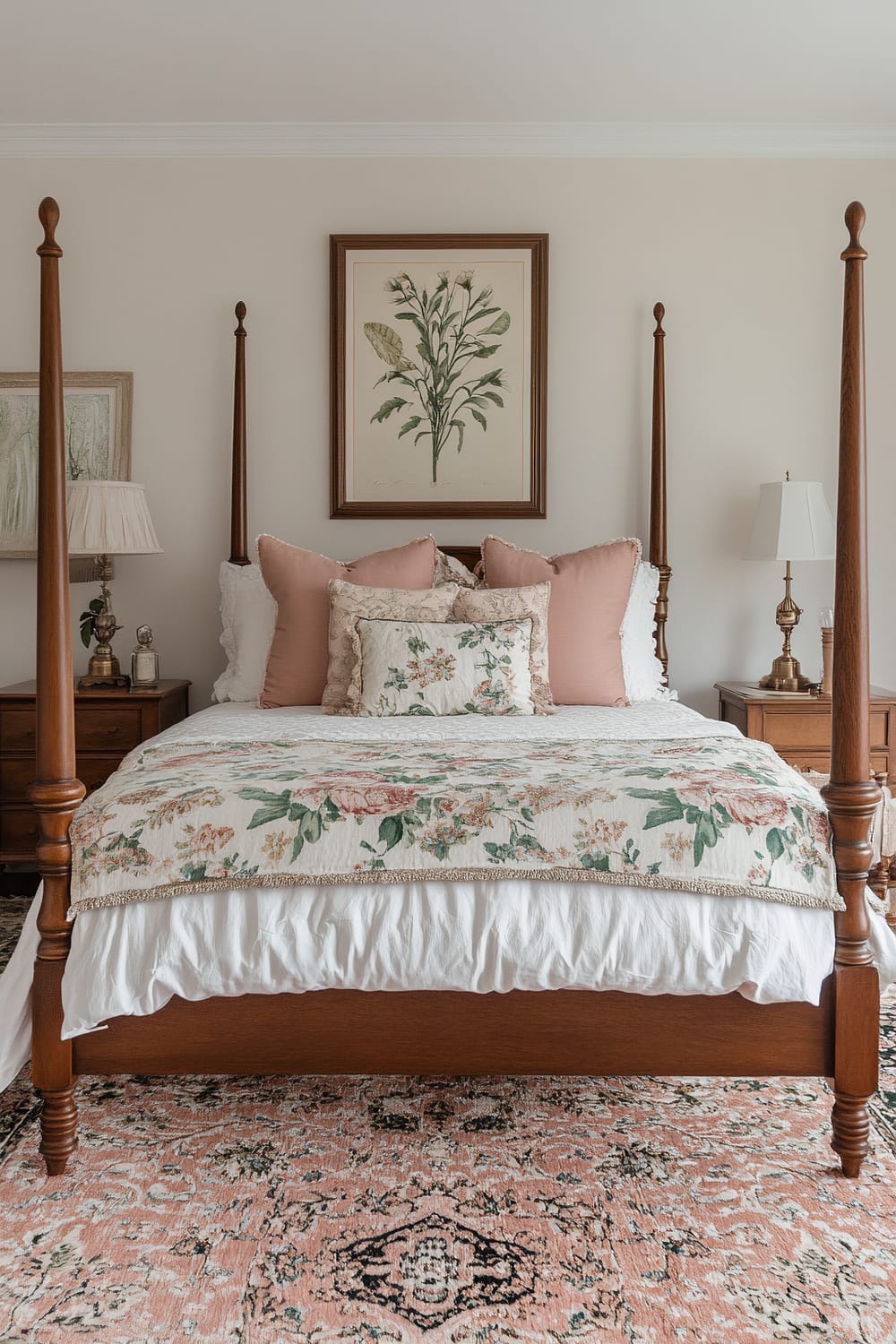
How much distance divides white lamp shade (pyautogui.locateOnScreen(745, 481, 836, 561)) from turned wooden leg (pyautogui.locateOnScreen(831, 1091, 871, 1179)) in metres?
2.18

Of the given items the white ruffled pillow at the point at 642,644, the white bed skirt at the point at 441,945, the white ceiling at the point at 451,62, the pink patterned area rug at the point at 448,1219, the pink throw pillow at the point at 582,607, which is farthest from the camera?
the white ruffled pillow at the point at 642,644

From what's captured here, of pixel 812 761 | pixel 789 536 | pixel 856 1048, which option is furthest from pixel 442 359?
pixel 856 1048

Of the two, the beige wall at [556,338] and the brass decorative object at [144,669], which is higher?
the beige wall at [556,338]

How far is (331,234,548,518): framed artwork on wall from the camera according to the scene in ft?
13.0

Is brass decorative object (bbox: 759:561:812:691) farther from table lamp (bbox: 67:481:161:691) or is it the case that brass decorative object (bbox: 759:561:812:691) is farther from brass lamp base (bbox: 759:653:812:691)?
table lamp (bbox: 67:481:161:691)

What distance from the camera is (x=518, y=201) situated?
3.95 meters

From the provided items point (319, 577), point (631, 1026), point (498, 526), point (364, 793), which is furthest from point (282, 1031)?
point (498, 526)

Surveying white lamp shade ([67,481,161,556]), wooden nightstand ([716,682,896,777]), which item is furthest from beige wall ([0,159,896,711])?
wooden nightstand ([716,682,896,777])

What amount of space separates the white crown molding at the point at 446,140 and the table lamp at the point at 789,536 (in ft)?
4.27

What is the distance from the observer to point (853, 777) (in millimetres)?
1861

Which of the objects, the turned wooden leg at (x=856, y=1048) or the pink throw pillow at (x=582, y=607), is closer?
the turned wooden leg at (x=856, y=1048)

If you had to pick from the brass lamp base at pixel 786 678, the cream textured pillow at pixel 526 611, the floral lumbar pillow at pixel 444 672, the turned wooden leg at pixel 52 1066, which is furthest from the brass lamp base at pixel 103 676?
the brass lamp base at pixel 786 678

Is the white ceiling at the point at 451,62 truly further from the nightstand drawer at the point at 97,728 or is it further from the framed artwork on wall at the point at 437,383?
the nightstand drawer at the point at 97,728

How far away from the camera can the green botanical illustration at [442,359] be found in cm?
397
